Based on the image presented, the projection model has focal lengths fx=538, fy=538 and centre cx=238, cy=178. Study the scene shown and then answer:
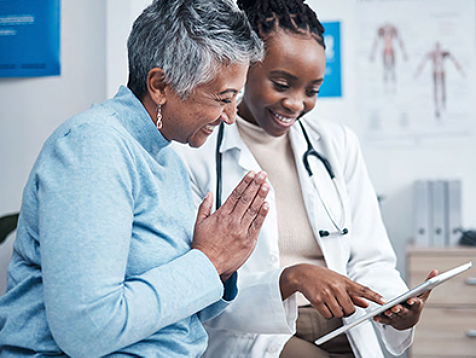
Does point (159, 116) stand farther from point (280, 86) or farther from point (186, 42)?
point (280, 86)

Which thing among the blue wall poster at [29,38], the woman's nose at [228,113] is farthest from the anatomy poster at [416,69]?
the woman's nose at [228,113]

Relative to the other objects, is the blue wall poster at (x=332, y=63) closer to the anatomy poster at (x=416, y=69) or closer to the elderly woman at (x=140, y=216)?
the anatomy poster at (x=416, y=69)

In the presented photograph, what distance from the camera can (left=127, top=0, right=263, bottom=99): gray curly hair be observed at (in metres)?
0.96

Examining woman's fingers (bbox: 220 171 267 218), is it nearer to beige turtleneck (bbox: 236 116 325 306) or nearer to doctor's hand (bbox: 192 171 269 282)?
doctor's hand (bbox: 192 171 269 282)

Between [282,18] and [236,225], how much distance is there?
0.68 metres

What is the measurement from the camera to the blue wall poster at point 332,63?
9.90ft

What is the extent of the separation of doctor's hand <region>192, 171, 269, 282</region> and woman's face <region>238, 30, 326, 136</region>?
44cm

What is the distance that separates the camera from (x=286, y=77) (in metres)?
1.41

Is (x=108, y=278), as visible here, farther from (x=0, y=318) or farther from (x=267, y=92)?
(x=267, y=92)

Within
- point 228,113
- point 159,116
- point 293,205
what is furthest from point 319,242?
point 159,116

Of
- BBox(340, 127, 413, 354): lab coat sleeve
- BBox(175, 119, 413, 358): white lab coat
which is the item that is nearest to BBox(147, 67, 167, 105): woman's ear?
BBox(175, 119, 413, 358): white lab coat

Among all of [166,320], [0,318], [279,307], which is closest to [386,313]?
[279,307]

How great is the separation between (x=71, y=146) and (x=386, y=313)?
769 mm

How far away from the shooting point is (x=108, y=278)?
78 cm
